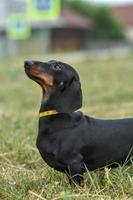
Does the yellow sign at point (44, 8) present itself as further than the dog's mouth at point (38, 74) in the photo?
Yes

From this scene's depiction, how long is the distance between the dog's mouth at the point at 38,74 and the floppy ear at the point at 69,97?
92 millimetres

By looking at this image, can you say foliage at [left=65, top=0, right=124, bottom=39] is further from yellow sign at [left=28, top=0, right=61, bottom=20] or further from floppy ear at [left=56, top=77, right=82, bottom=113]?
floppy ear at [left=56, top=77, right=82, bottom=113]

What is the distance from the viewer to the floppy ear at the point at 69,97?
13.0 ft

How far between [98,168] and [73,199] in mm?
542

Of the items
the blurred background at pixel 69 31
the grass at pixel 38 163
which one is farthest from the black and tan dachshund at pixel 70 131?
the blurred background at pixel 69 31

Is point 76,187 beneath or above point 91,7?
above

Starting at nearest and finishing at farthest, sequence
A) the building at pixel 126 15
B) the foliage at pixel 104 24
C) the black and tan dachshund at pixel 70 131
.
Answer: the black and tan dachshund at pixel 70 131 < the foliage at pixel 104 24 < the building at pixel 126 15

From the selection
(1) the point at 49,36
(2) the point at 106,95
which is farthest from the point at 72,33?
(2) the point at 106,95

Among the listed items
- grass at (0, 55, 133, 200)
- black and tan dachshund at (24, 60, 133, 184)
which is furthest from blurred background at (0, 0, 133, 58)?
black and tan dachshund at (24, 60, 133, 184)

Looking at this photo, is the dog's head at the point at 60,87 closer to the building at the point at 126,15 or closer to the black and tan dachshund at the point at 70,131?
the black and tan dachshund at the point at 70,131

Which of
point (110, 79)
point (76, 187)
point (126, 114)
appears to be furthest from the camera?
point (110, 79)

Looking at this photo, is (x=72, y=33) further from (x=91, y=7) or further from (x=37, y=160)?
(x=37, y=160)

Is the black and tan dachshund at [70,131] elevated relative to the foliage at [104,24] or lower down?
elevated

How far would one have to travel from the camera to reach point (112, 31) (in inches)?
1946
